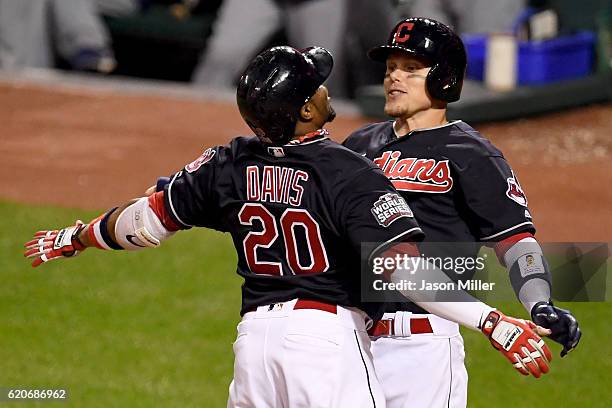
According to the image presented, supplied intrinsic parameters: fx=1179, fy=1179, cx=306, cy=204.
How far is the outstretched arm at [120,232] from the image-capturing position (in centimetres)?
386

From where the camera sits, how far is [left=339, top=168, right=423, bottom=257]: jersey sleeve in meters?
3.46

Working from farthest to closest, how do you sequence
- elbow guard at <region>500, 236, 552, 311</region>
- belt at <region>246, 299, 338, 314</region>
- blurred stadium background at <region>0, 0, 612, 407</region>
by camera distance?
blurred stadium background at <region>0, 0, 612, 407</region>, elbow guard at <region>500, 236, 552, 311</region>, belt at <region>246, 299, 338, 314</region>

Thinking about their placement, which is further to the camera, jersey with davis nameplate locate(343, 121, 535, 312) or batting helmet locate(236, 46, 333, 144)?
jersey with davis nameplate locate(343, 121, 535, 312)

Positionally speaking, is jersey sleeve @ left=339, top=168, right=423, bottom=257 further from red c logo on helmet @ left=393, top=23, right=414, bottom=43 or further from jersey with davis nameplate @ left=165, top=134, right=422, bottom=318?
red c logo on helmet @ left=393, top=23, right=414, bottom=43

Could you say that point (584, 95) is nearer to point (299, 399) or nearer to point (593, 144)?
point (593, 144)

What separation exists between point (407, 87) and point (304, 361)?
3.64 feet

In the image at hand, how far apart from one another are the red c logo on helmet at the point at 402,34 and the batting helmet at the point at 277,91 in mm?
547

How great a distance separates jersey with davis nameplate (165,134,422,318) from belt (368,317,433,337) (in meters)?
0.28

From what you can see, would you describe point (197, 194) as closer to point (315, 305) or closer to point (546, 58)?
point (315, 305)

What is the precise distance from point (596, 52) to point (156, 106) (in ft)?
15.9

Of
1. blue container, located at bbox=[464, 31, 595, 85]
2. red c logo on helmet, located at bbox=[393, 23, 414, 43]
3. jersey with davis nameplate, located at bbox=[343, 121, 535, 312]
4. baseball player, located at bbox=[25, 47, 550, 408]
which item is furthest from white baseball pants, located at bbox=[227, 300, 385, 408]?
blue container, located at bbox=[464, 31, 595, 85]

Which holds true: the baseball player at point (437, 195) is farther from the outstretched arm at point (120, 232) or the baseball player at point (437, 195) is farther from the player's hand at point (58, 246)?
the player's hand at point (58, 246)

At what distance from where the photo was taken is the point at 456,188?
3955 millimetres

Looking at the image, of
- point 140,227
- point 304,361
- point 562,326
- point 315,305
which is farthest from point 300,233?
point 562,326
